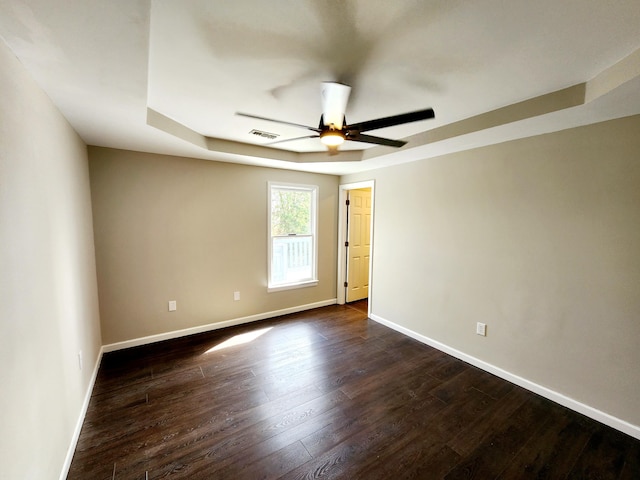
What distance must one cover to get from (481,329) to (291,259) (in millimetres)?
2642

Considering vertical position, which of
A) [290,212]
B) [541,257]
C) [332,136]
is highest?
[332,136]

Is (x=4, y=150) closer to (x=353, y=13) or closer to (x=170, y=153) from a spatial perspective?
(x=353, y=13)

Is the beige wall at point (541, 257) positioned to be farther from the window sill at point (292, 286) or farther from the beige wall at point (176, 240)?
the beige wall at point (176, 240)

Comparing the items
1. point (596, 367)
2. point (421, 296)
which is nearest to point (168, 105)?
point (421, 296)

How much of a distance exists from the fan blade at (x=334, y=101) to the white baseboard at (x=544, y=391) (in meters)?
2.68

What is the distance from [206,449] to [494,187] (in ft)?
10.5

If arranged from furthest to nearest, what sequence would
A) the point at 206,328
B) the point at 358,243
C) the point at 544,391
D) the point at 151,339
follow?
the point at 358,243 → the point at 206,328 → the point at 151,339 → the point at 544,391

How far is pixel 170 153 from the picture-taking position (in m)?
3.02

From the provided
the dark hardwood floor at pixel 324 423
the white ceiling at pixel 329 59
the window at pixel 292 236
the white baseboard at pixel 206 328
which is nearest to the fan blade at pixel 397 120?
the white ceiling at pixel 329 59

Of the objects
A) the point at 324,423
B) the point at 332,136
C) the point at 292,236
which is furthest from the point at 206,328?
the point at 332,136

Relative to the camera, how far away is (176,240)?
3.21 meters

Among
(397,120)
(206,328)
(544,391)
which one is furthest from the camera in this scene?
(206,328)

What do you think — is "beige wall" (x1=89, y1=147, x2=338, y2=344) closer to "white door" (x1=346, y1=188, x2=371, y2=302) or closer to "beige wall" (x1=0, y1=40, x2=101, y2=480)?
"beige wall" (x1=0, y1=40, x2=101, y2=480)

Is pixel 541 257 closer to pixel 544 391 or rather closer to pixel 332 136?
pixel 544 391
